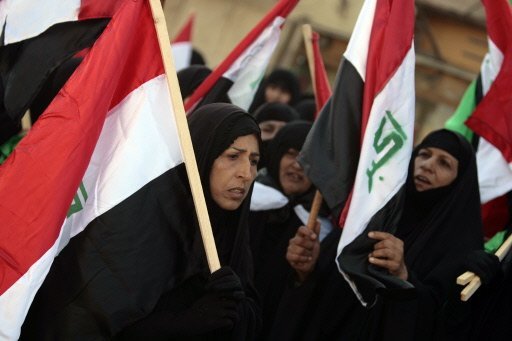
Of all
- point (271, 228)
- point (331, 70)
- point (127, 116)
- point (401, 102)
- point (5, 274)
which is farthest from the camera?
point (331, 70)

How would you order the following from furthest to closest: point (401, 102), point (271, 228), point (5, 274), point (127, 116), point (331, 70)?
point (331, 70) < point (271, 228) < point (401, 102) < point (127, 116) < point (5, 274)

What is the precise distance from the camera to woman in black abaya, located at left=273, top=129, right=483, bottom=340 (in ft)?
11.8

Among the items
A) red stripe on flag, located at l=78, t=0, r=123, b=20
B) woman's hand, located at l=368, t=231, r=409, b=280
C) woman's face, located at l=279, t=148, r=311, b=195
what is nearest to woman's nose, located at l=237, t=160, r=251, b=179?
woman's hand, located at l=368, t=231, r=409, b=280

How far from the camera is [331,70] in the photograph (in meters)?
12.7

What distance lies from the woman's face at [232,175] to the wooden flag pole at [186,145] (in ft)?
0.88

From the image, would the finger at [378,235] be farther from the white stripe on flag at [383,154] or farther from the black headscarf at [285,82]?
the black headscarf at [285,82]

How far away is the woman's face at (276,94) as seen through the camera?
6.60m

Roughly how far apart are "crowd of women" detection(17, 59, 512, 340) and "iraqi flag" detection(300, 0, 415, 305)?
10 centimetres

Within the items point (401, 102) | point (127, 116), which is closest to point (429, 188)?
point (401, 102)

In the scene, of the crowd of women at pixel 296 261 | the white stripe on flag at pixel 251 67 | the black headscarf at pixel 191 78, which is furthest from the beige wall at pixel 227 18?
the white stripe on flag at pixel 251 67

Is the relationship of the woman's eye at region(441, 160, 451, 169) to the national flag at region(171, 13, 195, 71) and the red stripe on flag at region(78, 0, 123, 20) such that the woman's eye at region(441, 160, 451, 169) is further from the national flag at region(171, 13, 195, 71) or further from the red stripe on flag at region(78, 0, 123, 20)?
the national flag at region(171, 13, 195, 71)

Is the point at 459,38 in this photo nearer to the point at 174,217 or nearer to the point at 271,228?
the point at 271,228

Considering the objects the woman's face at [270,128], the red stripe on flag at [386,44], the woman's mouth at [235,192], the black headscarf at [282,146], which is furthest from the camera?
the woman's face at [270,128]

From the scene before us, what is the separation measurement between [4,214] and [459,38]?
36.2 ft
